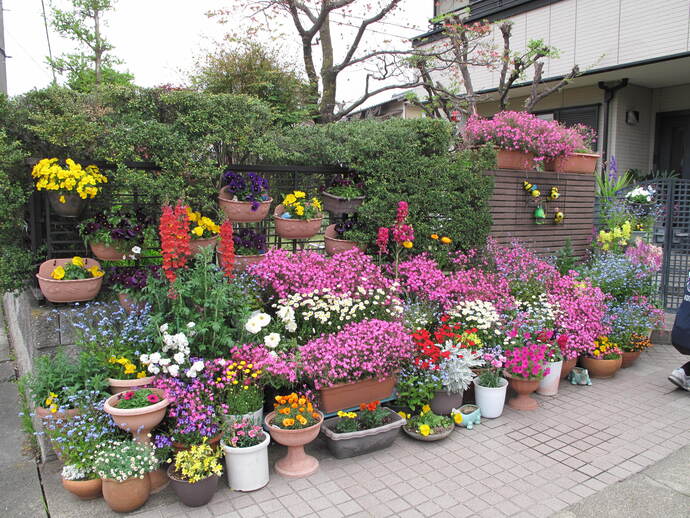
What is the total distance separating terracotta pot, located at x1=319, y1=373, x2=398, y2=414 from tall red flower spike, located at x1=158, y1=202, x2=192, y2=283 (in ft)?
4.51

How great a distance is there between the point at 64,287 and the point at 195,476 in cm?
179

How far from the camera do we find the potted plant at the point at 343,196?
201 inches

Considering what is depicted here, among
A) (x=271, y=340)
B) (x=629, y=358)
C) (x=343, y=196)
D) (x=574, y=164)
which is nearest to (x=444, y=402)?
(x=271, y=340)

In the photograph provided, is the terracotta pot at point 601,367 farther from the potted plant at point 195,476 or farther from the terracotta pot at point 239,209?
the potted plant at point 195,476

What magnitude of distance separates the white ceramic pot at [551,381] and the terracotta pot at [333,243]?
2.18 meters

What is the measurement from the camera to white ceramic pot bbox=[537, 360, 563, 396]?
15.1 ft

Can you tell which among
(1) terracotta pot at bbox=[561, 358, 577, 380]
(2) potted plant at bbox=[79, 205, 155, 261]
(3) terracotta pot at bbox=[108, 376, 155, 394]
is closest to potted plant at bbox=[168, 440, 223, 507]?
(3) terracotta pot at bbox=[108, 376, 155, 394]

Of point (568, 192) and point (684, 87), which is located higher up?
point (684, 87)

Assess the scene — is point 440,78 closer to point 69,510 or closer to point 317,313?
point 317,313

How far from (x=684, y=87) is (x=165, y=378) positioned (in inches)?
499

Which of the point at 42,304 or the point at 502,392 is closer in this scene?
the point at 42,304

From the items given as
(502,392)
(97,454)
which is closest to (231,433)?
(97,454)

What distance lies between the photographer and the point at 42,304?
3887mm

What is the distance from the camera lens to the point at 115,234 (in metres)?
3.90
